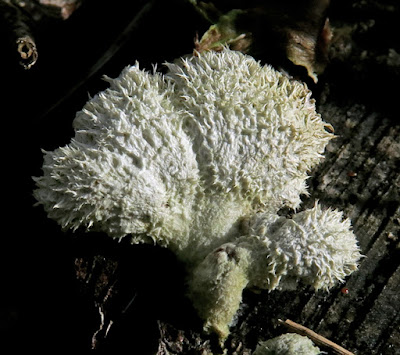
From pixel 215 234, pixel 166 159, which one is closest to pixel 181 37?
pixel 166 159

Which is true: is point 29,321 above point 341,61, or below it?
below

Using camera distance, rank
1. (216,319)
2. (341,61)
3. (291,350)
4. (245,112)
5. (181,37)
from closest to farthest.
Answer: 1. (291,350)
2. (216,319)
3. (245,112)
4. (181,37)
5. (341,61)

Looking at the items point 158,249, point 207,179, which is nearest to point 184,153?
point 207,179

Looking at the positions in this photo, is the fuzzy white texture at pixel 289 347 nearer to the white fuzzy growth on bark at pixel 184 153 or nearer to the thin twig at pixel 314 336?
the thin twig at pixel 314 336

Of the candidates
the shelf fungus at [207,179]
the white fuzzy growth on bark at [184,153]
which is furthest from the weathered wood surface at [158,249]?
the white fuzzy growth on bark at [184,153]

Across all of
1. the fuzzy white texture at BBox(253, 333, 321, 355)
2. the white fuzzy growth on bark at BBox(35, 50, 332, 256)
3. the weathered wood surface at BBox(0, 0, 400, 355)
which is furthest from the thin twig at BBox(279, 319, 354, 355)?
the white fuzzy growth on bark at BBox(35, 50, 332, 256)

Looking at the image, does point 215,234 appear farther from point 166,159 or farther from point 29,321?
point 29,321

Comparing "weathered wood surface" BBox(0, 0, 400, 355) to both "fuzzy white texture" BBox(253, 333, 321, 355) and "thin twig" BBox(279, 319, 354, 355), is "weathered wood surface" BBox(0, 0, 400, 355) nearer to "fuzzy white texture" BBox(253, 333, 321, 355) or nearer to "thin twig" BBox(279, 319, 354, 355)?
"thin twig" BBox(279, 319, 354, 355)
